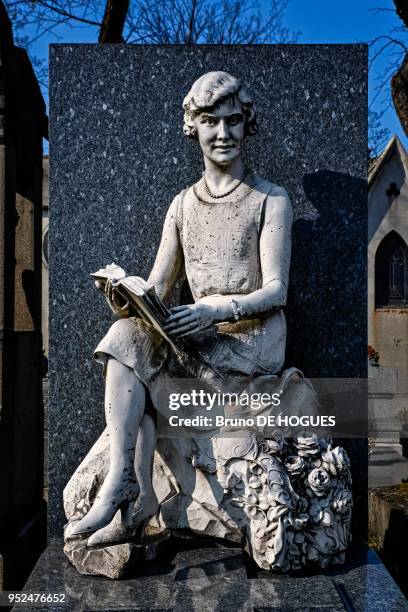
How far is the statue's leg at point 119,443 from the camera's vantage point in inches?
115

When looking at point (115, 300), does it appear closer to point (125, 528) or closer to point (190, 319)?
point (190, 319)

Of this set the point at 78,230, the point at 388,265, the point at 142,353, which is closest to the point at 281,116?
the point at 78,230

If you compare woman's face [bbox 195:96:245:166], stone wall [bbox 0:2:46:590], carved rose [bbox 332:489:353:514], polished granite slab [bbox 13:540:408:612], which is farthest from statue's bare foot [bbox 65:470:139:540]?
woman's face [bbox 195:96:245:166]

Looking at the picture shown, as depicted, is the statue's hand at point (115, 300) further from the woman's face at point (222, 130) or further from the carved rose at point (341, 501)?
the carved rose at point (341, 501)

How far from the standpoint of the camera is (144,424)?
3.15m

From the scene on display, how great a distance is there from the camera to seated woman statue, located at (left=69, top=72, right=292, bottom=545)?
308 centimetres

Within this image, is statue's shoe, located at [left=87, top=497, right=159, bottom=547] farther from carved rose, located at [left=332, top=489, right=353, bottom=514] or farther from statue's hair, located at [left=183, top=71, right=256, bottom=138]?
statue's hair, located at [left=183, top=71, right=256, bottom=138]

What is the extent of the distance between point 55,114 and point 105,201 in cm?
53

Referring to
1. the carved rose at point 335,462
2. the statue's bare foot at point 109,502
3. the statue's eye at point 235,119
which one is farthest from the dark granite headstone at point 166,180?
the statue's bare foot at point 109,502

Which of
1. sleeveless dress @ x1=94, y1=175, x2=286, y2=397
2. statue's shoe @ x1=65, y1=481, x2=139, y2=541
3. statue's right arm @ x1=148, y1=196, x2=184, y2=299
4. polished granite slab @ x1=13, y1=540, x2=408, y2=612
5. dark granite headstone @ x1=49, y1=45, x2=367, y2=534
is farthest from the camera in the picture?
dark granite headstone @ x1=49, y1=45, x2=367, y2=534

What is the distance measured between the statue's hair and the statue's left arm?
0.40m

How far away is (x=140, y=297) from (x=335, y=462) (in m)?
1.08

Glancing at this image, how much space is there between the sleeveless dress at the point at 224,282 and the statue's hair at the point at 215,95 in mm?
325

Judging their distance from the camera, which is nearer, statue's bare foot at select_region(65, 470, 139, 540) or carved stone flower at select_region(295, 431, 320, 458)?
statue's bare foot at select_region(65, 470, 139, 540)
